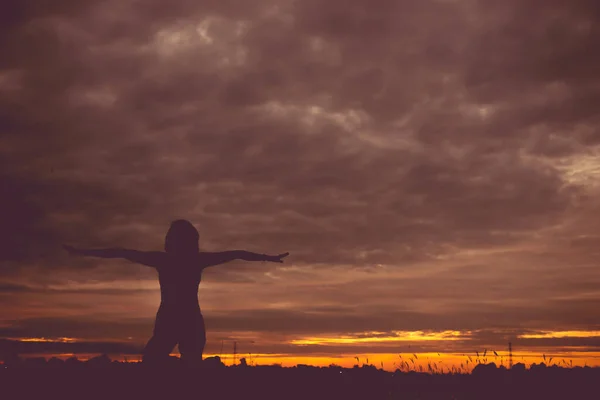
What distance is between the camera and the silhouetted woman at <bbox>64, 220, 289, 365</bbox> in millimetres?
13023

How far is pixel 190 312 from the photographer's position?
1317 centimetres

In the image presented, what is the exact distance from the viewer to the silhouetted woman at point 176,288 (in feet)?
42.7

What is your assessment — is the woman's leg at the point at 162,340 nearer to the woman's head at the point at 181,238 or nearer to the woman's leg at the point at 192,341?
the woman's leg at the point at 192,341

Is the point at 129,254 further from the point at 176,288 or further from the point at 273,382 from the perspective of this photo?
the point at 273,382

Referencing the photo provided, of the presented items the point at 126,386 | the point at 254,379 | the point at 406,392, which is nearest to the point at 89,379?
the point at 126,386

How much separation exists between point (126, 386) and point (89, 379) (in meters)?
0.61

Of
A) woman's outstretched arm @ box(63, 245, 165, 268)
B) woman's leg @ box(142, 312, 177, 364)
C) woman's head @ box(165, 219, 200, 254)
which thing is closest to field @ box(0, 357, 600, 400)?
woman's leg @ box(142, 312, 177, 364)

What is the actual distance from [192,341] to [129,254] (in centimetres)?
206

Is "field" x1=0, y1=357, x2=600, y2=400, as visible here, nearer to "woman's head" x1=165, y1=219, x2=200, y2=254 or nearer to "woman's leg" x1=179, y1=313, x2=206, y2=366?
"woman's leg" x1=179, y1=313, x2=206, y2=366

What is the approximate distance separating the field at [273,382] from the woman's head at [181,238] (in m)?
2.16

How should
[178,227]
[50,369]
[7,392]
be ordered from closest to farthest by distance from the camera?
[7,392] → [50,369] → [178,227]

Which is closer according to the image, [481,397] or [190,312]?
[481,397]

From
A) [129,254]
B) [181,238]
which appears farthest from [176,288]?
[129,254]

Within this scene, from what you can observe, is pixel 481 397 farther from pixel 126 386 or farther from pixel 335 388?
pixel 126 386
